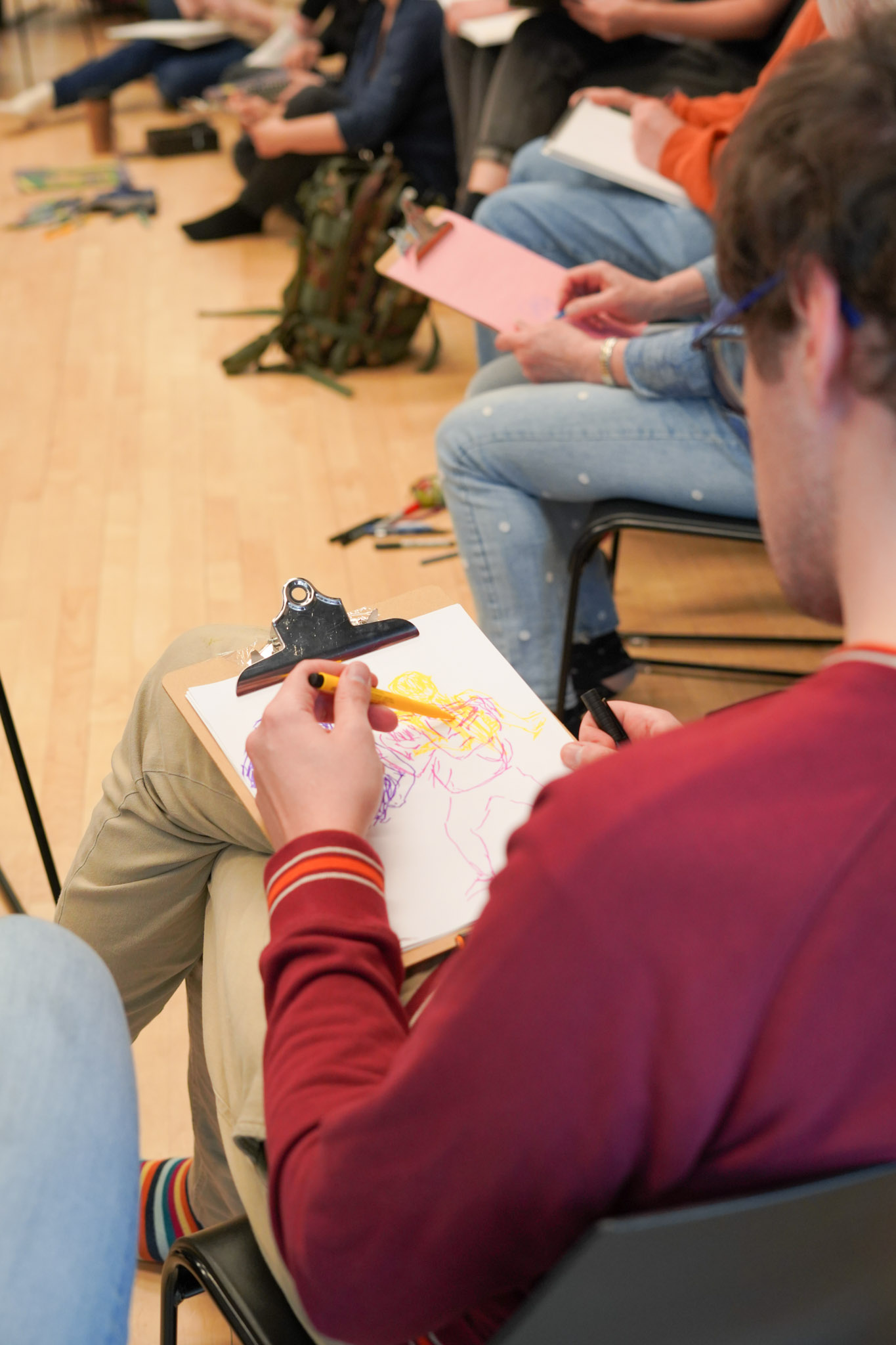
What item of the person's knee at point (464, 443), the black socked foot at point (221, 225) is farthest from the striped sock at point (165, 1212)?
the black socked foot at point (221, 225)

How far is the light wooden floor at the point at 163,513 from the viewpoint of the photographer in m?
1.61

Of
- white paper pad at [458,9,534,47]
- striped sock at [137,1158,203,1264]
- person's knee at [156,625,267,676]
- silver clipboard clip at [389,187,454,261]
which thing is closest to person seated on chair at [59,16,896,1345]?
person's knee at [156,625,267,676]

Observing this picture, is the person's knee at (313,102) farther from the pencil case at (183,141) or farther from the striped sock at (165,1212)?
the striped sock at (165,1212)

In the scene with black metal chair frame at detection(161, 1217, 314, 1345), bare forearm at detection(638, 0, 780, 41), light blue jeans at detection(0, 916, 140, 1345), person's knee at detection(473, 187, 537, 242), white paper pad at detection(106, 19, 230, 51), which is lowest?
black metal chair frame at detection(161, 1217, 314, 1345)

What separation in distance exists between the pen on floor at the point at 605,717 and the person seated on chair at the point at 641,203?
3.58ft

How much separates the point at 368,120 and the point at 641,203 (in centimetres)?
151

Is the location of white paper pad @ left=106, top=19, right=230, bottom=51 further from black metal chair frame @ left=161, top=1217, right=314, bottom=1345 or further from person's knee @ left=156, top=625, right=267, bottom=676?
black metal chair frame @ left=161, top=1217, right=314, bottom=1345

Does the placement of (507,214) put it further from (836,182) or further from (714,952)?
(714,952)

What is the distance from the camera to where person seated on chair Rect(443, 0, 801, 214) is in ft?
6.15

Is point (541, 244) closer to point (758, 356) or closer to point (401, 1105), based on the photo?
point (758, 356)

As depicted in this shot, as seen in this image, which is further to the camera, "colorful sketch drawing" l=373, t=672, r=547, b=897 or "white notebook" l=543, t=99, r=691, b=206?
"white notebook" l=543, t=99, r=691, b=206

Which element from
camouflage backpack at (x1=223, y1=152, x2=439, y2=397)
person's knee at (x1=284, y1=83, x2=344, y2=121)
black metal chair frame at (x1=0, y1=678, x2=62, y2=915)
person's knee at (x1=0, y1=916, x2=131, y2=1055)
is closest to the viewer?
person's knee at (x1=0, y1=916, x2=131, y2=1055)

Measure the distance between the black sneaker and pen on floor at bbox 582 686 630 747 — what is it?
0.86m

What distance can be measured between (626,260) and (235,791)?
1345 millimetres
